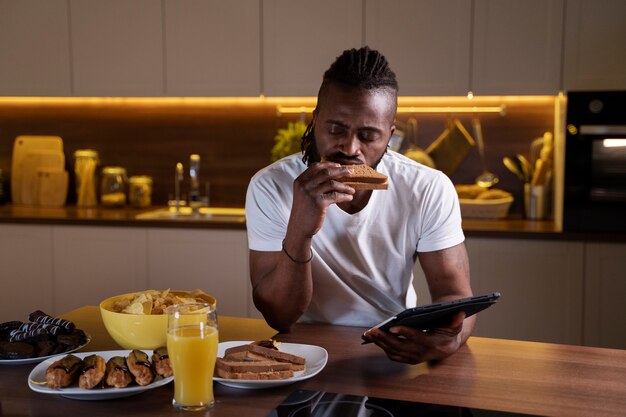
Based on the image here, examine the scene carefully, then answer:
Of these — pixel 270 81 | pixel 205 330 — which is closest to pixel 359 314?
pixel 205 330

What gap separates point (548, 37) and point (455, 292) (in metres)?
1.90

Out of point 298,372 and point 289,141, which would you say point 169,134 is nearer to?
point 289,141

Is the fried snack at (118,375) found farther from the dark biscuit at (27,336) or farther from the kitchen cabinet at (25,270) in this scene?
the kitchen cabinet at (25,270)

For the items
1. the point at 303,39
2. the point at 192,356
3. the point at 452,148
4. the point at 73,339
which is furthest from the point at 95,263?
the point at 192,356

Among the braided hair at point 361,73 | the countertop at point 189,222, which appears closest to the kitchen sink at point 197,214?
the countertop at point 189,222

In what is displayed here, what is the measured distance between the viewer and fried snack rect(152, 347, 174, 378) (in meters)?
1.22

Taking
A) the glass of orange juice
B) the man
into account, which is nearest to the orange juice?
the glass of orange juice

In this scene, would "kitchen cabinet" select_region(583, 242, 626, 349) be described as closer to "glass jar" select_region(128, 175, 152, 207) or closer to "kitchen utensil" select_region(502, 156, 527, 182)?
"kitchen utensil" select_region(502, 156, 527, 182)

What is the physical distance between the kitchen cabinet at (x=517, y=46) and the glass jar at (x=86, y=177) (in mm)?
2147

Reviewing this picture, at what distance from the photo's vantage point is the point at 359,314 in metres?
1.83

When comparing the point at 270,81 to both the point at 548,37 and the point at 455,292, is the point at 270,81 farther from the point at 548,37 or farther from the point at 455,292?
the point at 455,292

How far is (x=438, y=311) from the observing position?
130 centimetres

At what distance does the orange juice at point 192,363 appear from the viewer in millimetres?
1133

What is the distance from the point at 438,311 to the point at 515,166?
7.83 feet
